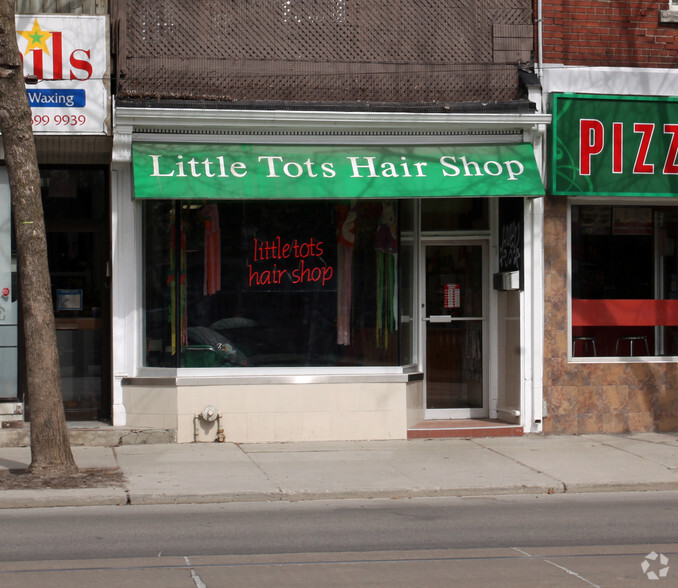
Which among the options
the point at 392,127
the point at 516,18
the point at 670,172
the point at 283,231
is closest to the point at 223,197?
the point at 283,231

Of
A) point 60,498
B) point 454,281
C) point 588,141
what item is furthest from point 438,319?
point 60,498

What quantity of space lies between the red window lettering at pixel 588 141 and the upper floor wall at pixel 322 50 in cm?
97

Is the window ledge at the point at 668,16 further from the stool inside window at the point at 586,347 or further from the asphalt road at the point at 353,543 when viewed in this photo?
the asphalt road at the point at 353,543

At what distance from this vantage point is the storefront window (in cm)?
1170

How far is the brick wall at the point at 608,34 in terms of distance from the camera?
39.9 feet

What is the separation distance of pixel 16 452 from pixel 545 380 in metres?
6.22

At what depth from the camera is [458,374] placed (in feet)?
42.5

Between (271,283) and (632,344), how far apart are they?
182 inches

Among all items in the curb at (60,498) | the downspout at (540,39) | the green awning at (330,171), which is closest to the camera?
the curb at (60,498)

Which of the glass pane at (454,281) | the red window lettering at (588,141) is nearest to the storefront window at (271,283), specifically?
the glass pane at (454,281)

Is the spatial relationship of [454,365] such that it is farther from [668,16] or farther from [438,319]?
[668,16]

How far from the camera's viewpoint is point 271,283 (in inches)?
465

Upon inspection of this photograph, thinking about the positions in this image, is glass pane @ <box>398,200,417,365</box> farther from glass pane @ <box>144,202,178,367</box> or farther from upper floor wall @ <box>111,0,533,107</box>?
glass pane @ <box>144,202,178,367</box>

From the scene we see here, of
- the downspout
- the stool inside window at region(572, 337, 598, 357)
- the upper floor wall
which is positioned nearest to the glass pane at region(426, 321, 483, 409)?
the stool inside window at region(572, 337, 598, 357)
